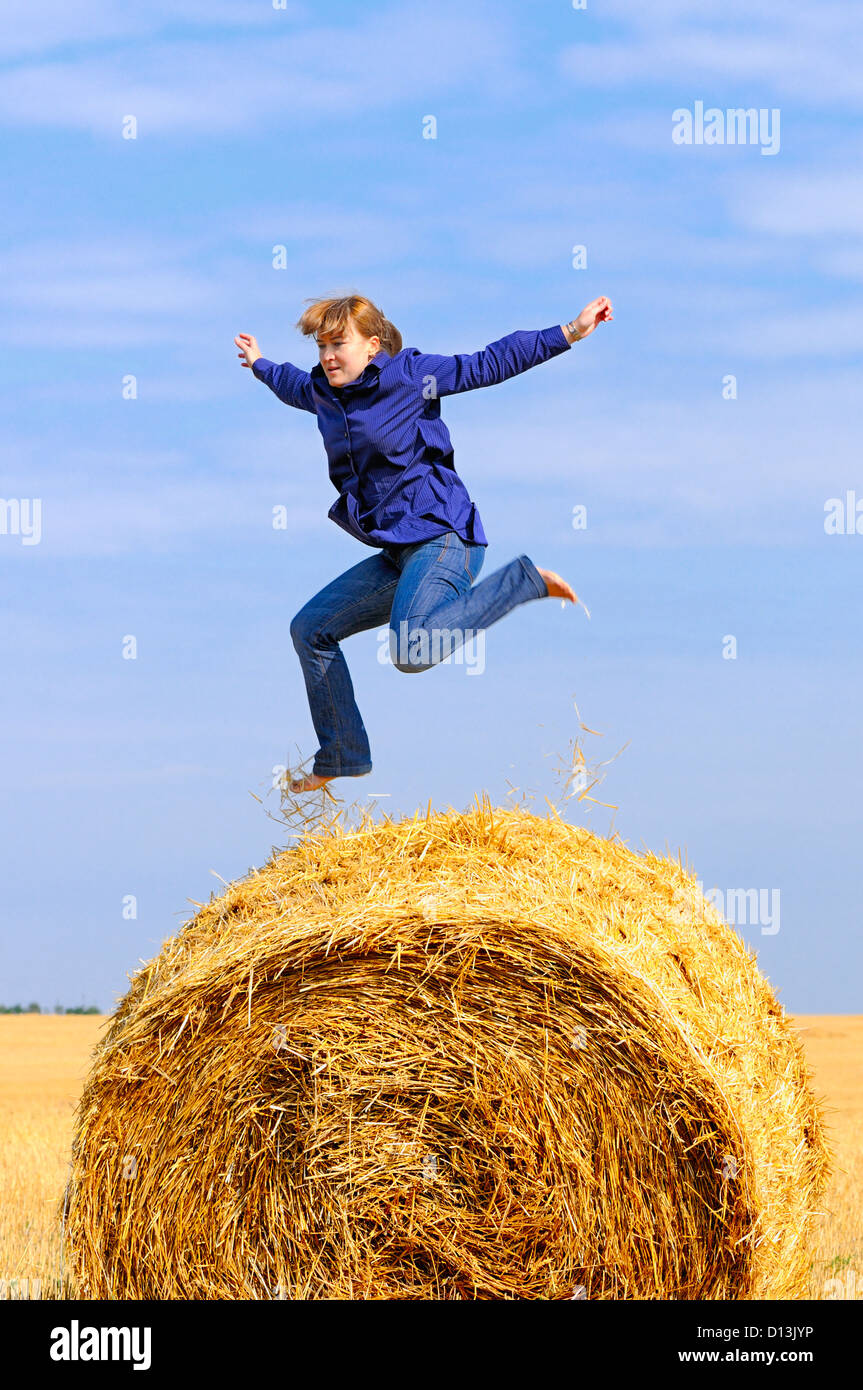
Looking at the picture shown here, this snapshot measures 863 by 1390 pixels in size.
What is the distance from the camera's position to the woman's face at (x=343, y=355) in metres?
6.30

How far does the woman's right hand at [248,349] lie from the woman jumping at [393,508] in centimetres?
33

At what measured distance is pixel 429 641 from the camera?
595cm

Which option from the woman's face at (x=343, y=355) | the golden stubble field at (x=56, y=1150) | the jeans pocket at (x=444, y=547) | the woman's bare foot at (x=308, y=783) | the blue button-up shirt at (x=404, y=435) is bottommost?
the golden stubble field at (x=56, y=1150)

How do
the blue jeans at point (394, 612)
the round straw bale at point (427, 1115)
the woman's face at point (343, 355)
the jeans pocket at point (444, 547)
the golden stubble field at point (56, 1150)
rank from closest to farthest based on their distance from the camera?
the round straw bale at point (427, 1115)
the blue jeans at point (394, 612)
the jeans pocket at point (444, 547)
the woman's face at point (343, 355)
the golden stubble field at point (56, 1150)

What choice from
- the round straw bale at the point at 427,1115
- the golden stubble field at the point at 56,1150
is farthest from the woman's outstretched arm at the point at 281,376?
the golden stubble field at the point at 56,1150

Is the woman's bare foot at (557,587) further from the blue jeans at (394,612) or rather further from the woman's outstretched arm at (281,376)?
the woman's outstretched arm at (281,376)

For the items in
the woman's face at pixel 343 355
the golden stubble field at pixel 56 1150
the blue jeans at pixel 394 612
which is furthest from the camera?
the golden stubble field at pixel 56 1150

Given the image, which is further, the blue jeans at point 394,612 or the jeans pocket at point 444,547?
the jeans pocket at point 444,547

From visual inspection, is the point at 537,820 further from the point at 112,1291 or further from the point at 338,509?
the point at 112,1291

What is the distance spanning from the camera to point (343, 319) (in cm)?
628

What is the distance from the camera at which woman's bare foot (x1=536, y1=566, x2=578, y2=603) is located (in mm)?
6281

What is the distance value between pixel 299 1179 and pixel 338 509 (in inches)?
117

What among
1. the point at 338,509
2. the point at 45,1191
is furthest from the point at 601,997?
the point at 45,1191

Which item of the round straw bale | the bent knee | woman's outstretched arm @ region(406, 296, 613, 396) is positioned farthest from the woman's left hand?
the round straw bale
